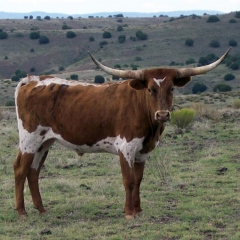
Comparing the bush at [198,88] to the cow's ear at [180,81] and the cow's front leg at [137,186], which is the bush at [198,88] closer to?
the cow's front leg at [137,186]

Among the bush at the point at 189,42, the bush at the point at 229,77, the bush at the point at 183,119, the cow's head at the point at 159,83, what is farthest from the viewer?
the bush at the point at 189,42

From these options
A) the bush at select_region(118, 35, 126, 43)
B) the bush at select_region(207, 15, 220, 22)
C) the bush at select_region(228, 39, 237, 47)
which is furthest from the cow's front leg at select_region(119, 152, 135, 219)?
the bush at select_region(207, 15, 220, 22)

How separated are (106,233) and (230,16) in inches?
3367

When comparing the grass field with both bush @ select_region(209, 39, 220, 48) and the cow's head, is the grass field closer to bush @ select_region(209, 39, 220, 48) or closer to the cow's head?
the cow's head

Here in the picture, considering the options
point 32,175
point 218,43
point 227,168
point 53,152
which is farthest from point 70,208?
point 218,43

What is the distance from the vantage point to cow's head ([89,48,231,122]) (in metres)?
8.23

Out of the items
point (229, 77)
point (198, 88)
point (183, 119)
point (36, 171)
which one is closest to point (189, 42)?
point (229, 77)

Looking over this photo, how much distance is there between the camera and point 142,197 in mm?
10344

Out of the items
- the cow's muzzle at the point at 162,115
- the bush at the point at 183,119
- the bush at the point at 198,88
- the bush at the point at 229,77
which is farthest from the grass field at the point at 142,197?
the bush at the point at 229,77

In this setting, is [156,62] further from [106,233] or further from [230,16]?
[106,233]

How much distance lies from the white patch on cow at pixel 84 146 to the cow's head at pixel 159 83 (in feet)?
1.88

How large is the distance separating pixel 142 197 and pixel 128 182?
1.67 metres

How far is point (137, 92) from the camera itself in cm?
887

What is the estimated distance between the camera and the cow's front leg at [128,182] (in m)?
8.70
